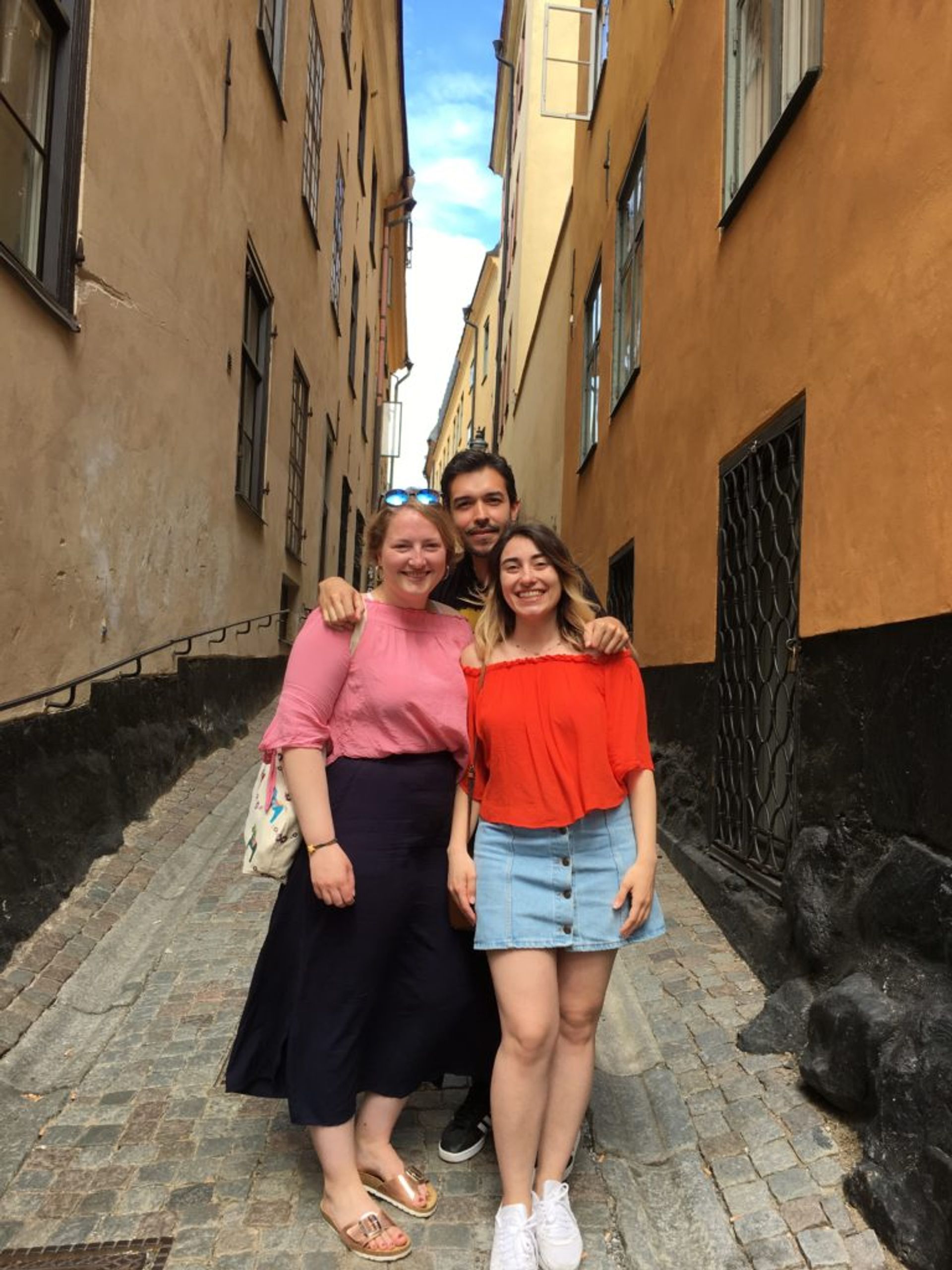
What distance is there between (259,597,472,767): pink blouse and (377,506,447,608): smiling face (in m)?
0.09

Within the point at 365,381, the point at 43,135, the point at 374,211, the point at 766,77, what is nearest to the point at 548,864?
the point at 43,135

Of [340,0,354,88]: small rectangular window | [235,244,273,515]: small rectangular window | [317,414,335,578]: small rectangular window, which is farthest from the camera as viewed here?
[317,414,335,578]: small rectangular window

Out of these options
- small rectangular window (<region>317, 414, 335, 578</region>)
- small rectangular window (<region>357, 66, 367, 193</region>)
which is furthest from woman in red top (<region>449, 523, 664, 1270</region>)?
small rectangular window (<region>357, 66, 367, 193</region>)

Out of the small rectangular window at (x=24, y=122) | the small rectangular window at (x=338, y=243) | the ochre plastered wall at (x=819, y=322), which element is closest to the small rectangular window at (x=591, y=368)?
the ochre plastered wall at (x=819, y=322)

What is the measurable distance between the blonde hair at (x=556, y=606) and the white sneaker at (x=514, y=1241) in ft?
4.33

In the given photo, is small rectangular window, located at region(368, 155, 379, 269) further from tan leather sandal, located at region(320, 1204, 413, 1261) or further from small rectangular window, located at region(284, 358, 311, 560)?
tan leather sandal, located at region(320, 1204, 413, 1261)

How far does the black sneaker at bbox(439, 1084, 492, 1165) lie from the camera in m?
2.81

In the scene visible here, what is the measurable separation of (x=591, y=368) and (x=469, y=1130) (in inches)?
331

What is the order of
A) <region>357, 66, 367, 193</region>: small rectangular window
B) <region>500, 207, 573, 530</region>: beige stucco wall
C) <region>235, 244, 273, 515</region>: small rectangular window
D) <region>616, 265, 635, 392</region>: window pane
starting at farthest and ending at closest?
<region>357, 66, 367, 193</region>: small rectangular window, <region>500, 207, 573, 530</region>: beige stucco wall, <region>235, 244, 273, 515</region>: small rectangular window, <region>616, 265, 635, 392</region>: window pane

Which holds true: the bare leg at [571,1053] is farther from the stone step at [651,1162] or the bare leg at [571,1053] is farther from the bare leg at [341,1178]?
the bare leg at [341,1178]

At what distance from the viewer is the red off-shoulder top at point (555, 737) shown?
7.79ft

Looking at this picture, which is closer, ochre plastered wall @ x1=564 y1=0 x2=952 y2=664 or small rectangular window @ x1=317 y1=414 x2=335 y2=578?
ochre plastered wall @ x1=564 y1=0 x2=952 y2=664

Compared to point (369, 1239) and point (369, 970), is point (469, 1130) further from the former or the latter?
point (369, 970)

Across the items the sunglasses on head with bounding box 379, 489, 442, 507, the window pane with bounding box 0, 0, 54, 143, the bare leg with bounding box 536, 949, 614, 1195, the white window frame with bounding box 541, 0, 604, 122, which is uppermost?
the white window frame with bounding box 541, 0, 604, 122
